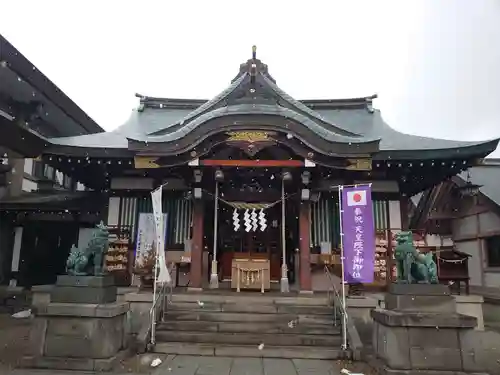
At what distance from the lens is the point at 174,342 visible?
8.02 m

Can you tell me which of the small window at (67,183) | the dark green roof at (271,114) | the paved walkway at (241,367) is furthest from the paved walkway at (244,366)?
the small window at (67,183)

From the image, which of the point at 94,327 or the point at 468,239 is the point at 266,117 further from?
the point at 468,239

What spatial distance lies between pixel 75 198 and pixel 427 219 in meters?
15.2

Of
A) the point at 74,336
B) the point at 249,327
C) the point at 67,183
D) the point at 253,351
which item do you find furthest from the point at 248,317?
the point at 67,183

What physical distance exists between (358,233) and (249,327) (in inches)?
122

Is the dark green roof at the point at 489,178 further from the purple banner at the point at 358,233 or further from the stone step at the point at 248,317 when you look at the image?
the stone step at the point at 248,317

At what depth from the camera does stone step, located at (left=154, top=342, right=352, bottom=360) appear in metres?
7.43

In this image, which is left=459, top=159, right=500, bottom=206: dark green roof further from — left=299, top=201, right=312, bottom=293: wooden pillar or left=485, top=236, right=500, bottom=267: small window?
left=299, top=201, right=312, bottom=293: wooden pillar

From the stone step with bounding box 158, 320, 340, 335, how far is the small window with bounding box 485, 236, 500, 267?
34.3 feet

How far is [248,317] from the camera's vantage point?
28.4 ft

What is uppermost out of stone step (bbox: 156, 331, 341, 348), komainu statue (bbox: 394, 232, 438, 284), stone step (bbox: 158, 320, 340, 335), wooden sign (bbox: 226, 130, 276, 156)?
wooden sign (bbox: 226, 130, 276, 156)

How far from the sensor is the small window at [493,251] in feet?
50.2

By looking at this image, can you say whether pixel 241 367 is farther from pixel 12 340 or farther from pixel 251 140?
pixel 251 140

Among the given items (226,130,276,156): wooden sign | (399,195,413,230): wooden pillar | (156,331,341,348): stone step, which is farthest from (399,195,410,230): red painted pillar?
(156,331,341,348): stone step
